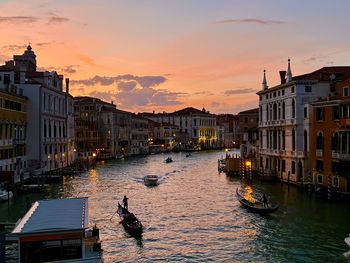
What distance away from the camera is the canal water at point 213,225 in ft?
46.5

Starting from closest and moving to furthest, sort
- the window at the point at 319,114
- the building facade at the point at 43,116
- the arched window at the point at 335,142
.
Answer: the arched window at the point at 335,142 < the window at the point at 319,114 < the building facade at the point at 43,116

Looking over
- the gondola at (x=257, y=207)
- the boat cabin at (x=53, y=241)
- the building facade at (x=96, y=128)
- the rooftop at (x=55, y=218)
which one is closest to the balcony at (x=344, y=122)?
the gondola at (x=257, y=207)

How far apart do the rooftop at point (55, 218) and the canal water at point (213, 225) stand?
2.37m

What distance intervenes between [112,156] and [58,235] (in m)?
55.8

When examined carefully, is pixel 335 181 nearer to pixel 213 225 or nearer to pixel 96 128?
pixel 213 225

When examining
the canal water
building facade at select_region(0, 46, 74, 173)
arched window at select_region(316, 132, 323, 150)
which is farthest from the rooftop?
building facade at select_region(0, 46, 74, 173)

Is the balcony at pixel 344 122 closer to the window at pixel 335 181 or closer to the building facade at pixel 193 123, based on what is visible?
the window at pixel 335 181

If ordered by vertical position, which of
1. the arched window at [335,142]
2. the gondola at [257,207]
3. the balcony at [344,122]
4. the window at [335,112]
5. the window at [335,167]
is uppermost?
the window at [335,112]

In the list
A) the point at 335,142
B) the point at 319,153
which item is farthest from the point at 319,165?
the point at 335,142

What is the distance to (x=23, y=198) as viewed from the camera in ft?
80.3

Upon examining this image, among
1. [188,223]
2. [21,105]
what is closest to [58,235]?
[188,223]

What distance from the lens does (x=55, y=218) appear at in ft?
35.1

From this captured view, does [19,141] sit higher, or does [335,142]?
[19,141]

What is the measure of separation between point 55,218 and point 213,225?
8524mm
